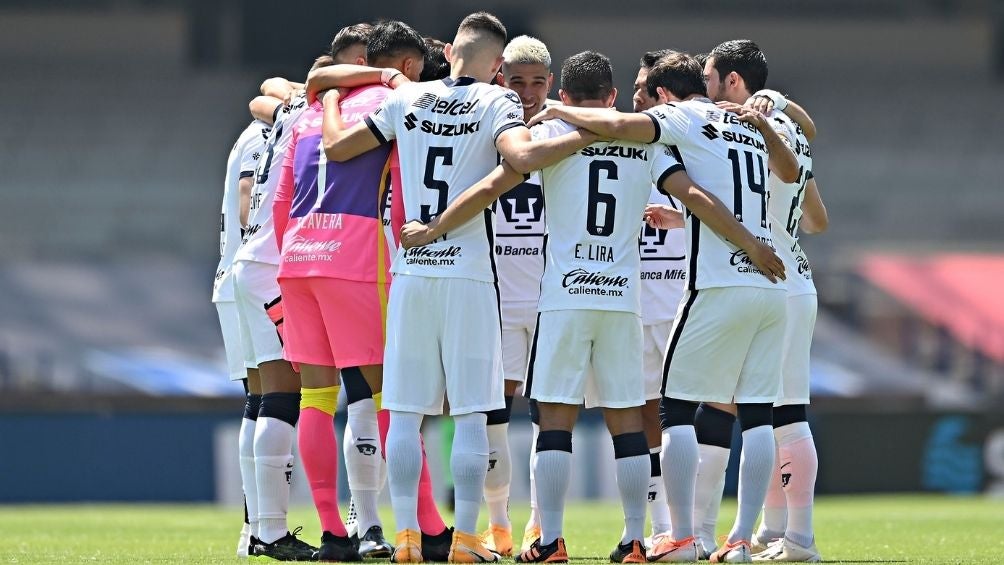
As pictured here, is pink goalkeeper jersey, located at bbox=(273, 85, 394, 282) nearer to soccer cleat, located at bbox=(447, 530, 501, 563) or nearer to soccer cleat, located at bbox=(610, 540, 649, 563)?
soccer cleat, located at bbox=(447, 530, 501, 563)

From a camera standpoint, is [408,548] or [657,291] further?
[657,291]

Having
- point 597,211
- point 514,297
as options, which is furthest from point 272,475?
point 597,211

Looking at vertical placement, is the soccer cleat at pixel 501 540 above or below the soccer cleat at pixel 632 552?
below

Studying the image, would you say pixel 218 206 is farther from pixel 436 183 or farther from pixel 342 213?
pixel 436 183

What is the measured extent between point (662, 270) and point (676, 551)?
2416 millimetres

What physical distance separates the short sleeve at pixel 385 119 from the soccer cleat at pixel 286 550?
2039 mm

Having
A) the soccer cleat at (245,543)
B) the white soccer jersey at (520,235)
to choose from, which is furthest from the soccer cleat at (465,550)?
the white soccer jersey at (520,235)

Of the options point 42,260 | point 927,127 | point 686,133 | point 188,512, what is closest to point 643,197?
point 686,133

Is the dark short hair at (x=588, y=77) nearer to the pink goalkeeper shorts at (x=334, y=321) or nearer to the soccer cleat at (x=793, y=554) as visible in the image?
the pink goalkeeper shorts at (x=334, y=321)

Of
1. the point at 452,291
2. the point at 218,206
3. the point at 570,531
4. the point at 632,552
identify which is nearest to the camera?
the point at 452,291

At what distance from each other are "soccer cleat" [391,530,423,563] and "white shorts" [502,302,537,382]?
1920mm

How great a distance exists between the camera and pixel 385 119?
7633mm

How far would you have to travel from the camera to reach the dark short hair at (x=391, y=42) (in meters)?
8.02

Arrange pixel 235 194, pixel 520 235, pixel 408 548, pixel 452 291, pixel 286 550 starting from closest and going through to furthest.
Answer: pixel 408 548, pixel 452 291, pixel 286 550, pixel 235 194, pixel 520 235
